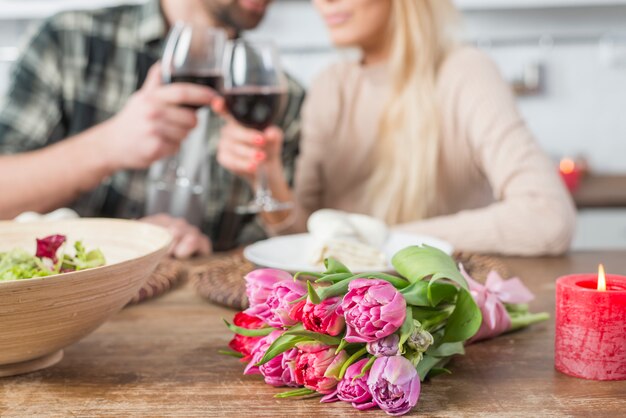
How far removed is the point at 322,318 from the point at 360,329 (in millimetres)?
32

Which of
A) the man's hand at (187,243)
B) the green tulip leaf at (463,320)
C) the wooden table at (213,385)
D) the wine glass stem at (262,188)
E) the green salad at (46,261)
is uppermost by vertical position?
the green salad at (46,261)

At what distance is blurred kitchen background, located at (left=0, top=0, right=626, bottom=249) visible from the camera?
3.35 metres

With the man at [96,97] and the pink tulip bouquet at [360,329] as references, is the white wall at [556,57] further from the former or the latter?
the pink tulip bouquet at [360,329]

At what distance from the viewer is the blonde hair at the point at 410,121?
1871mm

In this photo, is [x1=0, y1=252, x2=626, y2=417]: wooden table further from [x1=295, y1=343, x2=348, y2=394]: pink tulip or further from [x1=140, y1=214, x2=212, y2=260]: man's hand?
[x1=140, y1=214, x2=212, y2=260]: man's hand

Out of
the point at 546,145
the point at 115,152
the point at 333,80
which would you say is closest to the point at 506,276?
the point at 115,152

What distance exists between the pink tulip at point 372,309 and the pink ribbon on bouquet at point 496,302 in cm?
20

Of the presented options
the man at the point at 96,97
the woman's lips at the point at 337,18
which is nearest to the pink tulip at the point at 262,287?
the man at the point at 96,97

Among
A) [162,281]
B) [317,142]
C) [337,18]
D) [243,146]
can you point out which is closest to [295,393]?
[162,281]

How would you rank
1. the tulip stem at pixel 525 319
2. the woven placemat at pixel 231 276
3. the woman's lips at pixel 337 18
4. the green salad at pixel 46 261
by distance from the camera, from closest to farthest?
the green salad at pixel 46 261 → the tulip stem at pixel 525 319 → the woven placemat at pixel 231 276 → the woman's lips at pixel 337 18

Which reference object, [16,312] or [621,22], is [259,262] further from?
[621,22]

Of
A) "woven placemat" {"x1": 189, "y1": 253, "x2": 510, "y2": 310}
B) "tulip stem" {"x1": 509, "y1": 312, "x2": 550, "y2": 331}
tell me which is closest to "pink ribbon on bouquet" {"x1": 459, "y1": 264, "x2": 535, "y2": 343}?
"tulip stem" {"x1": 509, "y1": 312, "x2": 550, "y2": 331}

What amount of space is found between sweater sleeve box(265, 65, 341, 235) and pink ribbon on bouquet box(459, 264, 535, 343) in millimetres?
1336

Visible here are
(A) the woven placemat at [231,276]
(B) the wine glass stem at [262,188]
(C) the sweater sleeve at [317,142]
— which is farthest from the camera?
(C) the sweater sleeve at [317,142]
